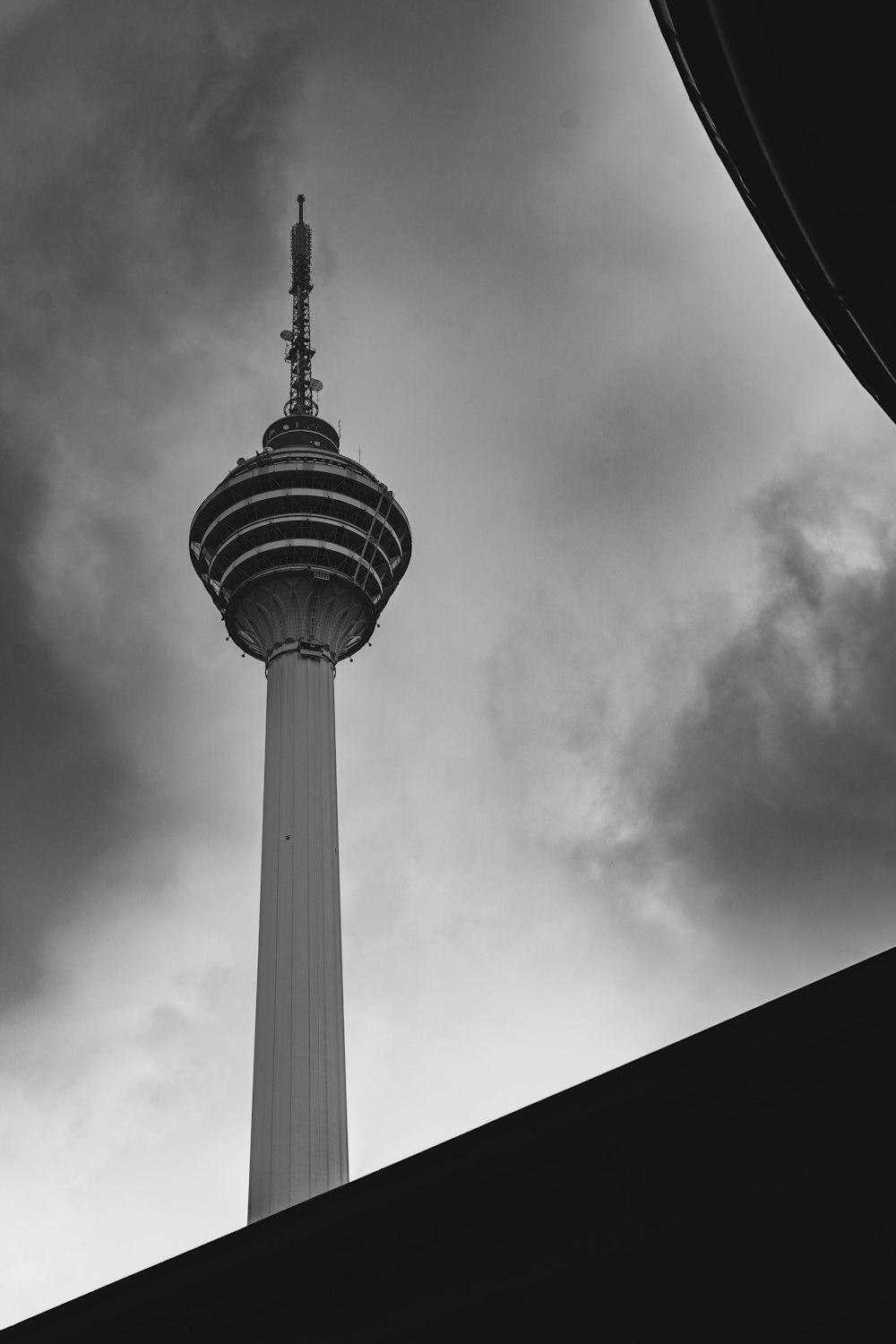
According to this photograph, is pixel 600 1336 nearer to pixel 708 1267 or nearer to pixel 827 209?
pixel 708 1267

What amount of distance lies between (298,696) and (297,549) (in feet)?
32.1

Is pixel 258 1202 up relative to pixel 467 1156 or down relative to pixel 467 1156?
up

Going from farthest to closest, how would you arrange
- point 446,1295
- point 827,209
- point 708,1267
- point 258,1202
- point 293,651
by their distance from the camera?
point 293,651 < point 258,1202 < point 446,1295 < point 708,1267 < point 827,209

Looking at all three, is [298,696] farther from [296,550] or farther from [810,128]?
[810,128]

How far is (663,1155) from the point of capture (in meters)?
9.84

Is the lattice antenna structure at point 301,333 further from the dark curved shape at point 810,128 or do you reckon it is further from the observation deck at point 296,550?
the dark curved shape at point 810,128

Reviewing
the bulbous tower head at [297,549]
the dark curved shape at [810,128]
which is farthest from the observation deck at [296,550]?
the dark curved shape at [810,128]

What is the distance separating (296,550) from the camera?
79.1m

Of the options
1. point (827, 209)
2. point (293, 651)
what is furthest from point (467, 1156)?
point (293, 651)

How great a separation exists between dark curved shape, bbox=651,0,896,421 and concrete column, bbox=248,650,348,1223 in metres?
57.8

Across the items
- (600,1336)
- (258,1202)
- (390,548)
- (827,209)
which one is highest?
(390,548)

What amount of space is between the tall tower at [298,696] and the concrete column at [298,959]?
0.23 ft

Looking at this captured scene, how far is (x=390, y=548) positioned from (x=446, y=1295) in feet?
245

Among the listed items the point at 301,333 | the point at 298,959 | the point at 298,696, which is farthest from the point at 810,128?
the point at 301,333
